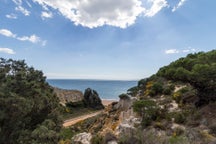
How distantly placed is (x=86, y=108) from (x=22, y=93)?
3547 cm

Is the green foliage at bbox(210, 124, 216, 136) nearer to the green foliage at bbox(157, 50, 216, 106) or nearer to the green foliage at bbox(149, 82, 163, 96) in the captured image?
the green foliage at bbox(157, 50, 216, 106)

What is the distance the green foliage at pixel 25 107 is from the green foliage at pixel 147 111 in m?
5.44

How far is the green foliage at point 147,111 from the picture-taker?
13.1m

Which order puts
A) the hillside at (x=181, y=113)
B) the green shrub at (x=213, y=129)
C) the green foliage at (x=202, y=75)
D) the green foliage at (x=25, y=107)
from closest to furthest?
the green foliage at (x=25, y=107) < the hillside at (x=181, y=113) < the green shrub at (x=213, y=129) < the green foliage at (x=202, y=75)

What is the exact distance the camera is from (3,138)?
→ 26.7ft

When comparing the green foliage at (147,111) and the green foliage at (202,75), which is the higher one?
the green foliage at (202,75)

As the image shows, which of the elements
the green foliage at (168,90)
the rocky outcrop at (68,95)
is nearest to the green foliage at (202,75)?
the green foliage at (168,90)

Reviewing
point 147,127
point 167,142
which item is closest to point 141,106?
point 147,127

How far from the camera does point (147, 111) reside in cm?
1359

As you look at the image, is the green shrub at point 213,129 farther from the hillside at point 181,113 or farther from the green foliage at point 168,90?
the green foliage at point 168,90

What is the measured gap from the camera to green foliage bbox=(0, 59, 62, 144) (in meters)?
7.71

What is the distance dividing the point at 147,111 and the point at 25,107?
7.80 metres

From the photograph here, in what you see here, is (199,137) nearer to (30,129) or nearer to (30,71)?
(30,129)

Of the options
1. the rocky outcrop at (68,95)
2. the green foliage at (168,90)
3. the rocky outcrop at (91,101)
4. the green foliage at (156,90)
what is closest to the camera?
the green foliage at (168,90)
